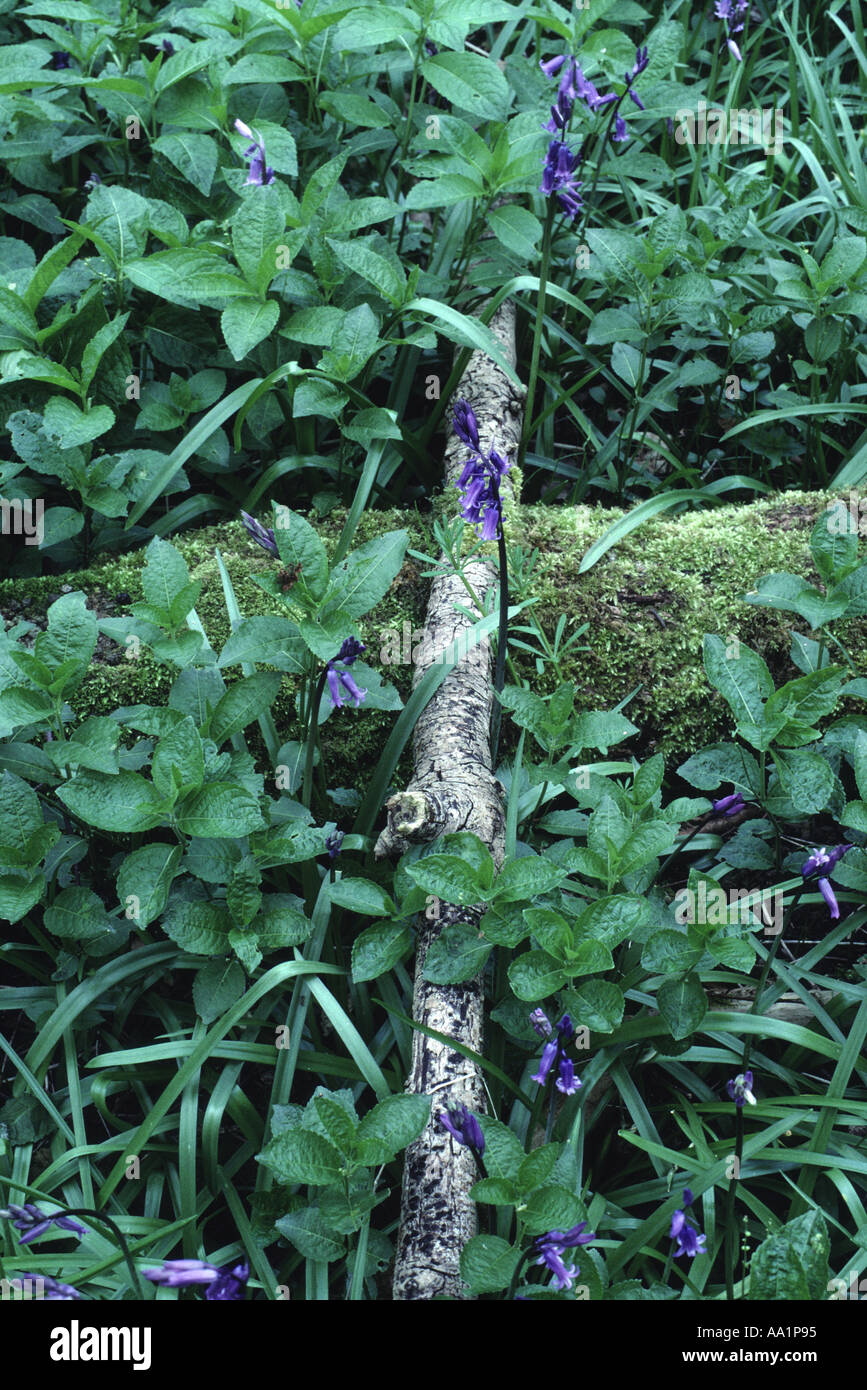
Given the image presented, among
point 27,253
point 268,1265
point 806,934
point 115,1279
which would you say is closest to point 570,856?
point 806,934

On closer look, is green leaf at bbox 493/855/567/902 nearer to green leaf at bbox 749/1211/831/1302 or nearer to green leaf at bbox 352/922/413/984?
green leaf at bbox 352/922/413/984

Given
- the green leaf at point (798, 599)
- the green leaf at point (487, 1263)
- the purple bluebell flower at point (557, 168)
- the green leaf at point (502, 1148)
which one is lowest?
the green leaf at point (487, 1263)

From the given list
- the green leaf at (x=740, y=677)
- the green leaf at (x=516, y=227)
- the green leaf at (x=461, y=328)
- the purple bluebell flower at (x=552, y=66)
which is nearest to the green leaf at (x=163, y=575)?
the green leaf at (x=461, y=328)

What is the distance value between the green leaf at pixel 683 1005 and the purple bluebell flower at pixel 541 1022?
21 cm

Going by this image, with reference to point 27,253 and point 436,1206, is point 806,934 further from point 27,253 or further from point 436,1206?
point 27,253

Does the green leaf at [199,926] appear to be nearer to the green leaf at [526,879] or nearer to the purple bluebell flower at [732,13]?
the green leaf at [526,879]

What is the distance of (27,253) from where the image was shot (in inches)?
118

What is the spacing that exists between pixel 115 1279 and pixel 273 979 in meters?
0.58

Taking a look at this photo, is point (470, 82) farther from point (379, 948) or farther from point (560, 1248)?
point (560, 1248)

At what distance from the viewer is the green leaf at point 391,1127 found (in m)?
1.67

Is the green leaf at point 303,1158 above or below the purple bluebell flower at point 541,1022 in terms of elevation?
below

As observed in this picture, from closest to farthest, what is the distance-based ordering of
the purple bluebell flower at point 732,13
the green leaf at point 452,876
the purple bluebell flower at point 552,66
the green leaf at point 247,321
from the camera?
the green leaf at point 452,876 < the green leaf at point 247,321 < the purple bluebell flower at point 552,66 < the purple bluebell flower at point 732,13

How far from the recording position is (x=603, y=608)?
8.71ft

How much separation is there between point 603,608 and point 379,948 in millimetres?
1089
